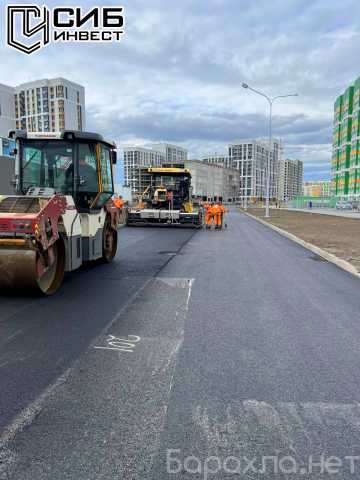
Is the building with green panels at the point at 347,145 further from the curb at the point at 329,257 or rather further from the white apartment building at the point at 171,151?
the curb at the point at 329,257

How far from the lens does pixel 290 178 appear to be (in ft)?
559

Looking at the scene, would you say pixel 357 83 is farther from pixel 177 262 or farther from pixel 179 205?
pixel 177 262

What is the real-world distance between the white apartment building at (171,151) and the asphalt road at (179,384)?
113194 millimetres

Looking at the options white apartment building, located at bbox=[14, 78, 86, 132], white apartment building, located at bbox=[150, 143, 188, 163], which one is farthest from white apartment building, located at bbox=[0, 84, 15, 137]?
white apartment building, located at bbox=[150, 143, 188, 163]

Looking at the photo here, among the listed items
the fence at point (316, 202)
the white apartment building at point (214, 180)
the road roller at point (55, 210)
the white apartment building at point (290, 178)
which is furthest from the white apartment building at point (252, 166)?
the road roller at point (55, 210)

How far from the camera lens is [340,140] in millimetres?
97312

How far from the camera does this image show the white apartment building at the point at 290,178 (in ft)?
524

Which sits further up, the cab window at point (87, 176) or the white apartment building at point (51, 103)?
the white apartment building at point (51, 103)

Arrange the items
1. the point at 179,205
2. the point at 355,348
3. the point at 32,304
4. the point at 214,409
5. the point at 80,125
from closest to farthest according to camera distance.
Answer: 1. the point at 214,409
2. the point at 355,348
3. the point at 32,304
4. the point at 179,205
5. the point at 80,125

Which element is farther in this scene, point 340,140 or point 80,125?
point 340,140

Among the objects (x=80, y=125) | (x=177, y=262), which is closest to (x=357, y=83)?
(x=80, y=125)

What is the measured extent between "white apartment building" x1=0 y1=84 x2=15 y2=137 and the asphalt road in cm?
4407

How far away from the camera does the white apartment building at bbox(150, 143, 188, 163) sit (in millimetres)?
120375

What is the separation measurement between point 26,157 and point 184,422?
672 cm
